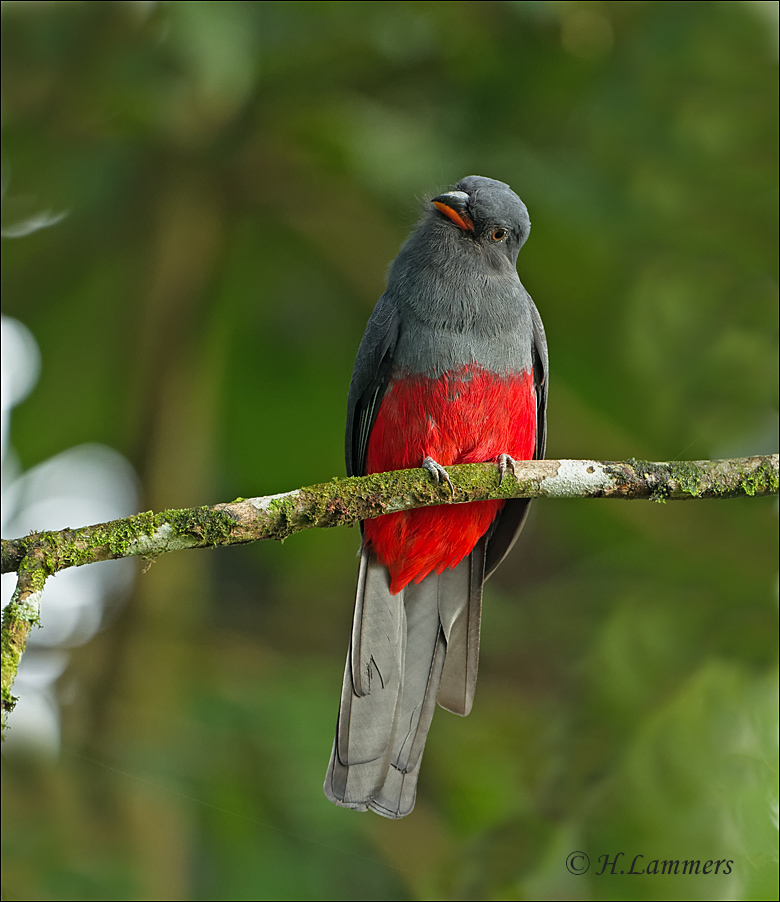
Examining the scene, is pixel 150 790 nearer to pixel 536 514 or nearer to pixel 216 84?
pixel 536 514

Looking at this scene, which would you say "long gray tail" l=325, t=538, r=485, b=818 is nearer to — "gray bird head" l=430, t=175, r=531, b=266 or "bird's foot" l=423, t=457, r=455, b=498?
"bird's foot" l=423, t=457, r=455, b=498

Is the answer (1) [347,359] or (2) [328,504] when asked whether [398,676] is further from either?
Answer: (1) [347,359]

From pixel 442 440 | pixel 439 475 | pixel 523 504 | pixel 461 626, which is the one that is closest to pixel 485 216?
pixel 442 440

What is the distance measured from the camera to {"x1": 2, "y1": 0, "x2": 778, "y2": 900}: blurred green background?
445cm

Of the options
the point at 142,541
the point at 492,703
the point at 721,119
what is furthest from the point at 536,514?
the point at 142,541

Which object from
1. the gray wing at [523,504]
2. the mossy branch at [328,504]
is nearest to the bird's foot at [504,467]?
the mossy branch at [328,504]

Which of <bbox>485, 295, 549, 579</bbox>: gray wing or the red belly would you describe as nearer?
the red belly

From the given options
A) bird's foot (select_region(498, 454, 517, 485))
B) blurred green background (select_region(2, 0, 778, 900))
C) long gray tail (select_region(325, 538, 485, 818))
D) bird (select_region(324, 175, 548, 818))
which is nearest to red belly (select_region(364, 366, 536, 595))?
bird (select_region(324, 175, 548, 818))

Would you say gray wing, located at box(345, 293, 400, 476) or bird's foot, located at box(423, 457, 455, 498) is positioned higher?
gray wing, located at box(345, 293, 400, 476)

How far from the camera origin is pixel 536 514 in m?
5.56

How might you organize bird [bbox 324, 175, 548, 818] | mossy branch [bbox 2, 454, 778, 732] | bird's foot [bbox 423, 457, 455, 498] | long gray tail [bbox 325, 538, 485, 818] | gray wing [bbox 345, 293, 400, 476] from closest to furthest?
A: mossy branch [bbox 2, 454, 778, 732] < bird's foot [bbox 423, 457, 455, 498] < long gray tail [bbox 325, 538, 485, 818] < bird [bbox 324, 175, 548, 818] < gray wing [bbox 345, 293, 400, 476]

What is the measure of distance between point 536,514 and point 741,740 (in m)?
2.09

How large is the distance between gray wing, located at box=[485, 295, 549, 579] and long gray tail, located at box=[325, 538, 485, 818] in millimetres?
63

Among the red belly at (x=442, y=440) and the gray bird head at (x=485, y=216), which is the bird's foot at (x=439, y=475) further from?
the gray bird head at (x=485, y=216)
